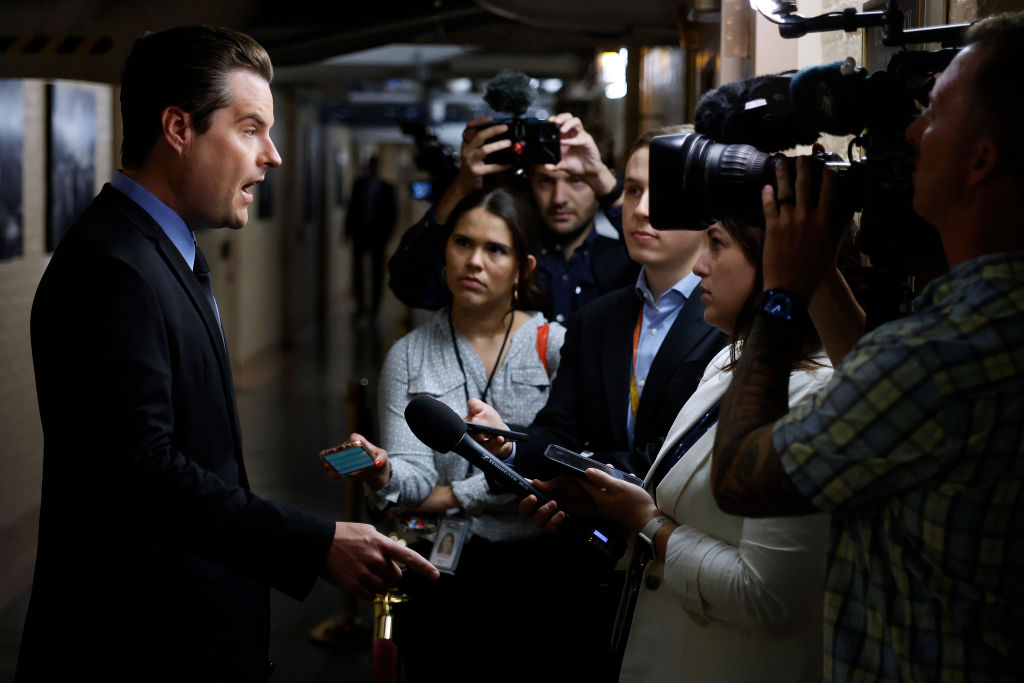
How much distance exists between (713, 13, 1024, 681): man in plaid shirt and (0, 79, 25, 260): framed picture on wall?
3774 mm

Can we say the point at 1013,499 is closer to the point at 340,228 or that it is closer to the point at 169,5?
the point at 169,5

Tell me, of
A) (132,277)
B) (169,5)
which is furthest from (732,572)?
(169,5)

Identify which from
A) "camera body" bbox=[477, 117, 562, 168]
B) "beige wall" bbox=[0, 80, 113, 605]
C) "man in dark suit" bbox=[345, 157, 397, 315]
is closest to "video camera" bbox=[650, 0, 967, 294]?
"camera body" bbox=[477, 117, 562, 168]

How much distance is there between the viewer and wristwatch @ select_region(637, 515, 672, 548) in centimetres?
159

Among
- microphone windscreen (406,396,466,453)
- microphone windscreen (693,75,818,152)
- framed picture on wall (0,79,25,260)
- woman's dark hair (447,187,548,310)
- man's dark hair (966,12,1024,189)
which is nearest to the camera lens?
man's dark hair (966,12,1024,189)

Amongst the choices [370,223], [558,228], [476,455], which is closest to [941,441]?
[476,455]

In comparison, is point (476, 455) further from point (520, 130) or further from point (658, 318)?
point (520, 130)

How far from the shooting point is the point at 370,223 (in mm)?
12453

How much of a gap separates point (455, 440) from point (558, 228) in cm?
138

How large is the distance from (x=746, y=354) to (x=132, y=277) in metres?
Answer: 0.87

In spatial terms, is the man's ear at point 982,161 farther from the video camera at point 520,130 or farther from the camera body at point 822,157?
the video camera at point 520,130

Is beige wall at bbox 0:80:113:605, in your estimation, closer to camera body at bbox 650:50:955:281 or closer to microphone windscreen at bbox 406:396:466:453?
microphone windscreen at bbox 406:396:466:453

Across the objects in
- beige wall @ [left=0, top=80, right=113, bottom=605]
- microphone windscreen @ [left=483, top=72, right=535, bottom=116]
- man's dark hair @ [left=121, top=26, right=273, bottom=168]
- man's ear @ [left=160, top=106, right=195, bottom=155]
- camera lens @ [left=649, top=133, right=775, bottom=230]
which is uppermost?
microphone windscreen @ [left=483, top=72, right=535, bottom=116]

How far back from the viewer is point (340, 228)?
16141 millimetres
